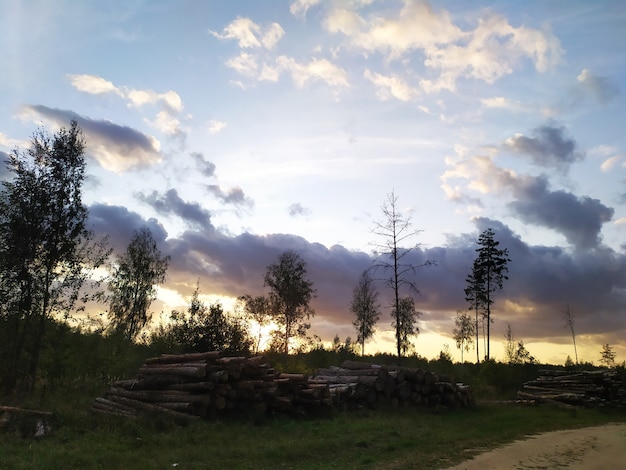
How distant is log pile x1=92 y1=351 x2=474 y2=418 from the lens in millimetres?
16828

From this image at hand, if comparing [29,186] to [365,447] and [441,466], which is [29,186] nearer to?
[365,447]

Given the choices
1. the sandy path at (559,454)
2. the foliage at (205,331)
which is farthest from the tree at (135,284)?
the sandy path at (559,454)

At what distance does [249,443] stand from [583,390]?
2553cm

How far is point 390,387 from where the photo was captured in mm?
22719

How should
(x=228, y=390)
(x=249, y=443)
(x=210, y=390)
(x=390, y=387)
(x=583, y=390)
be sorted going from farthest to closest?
(x=583, y=390)
(x=390, y=387)
(x=228, y=390)
(x=210, y=390)
(x=249, y=443)

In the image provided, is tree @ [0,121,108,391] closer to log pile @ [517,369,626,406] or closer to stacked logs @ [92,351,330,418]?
stacked logs @ [92,351,330,418]

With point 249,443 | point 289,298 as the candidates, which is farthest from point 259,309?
point 249,443

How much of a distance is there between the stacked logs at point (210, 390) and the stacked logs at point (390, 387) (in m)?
2.02

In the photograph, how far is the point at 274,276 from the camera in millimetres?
47656

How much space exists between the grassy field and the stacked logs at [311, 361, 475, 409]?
2.05 metres

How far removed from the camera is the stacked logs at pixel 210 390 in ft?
54.9

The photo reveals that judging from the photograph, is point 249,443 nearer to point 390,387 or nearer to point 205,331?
point 390,387

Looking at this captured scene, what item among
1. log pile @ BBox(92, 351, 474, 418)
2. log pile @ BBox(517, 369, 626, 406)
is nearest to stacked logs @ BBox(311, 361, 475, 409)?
log pile @ BBox(92, 351, 474, 418)

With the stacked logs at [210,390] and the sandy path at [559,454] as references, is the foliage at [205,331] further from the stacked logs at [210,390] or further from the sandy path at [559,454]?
the sandy path at [559,454]
